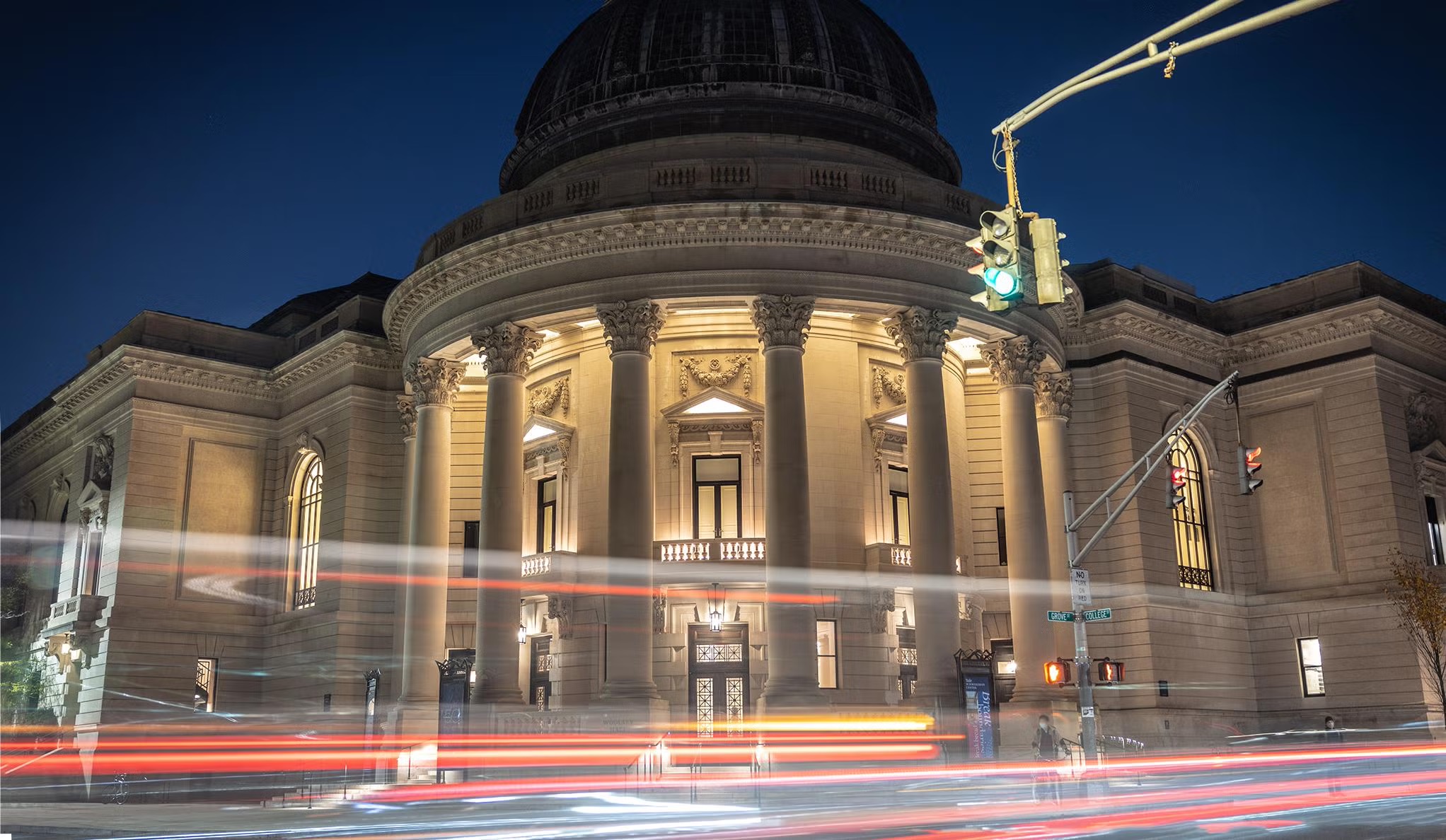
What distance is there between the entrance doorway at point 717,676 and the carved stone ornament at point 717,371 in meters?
6.71

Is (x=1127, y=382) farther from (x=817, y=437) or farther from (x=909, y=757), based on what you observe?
(x=909, y=757)

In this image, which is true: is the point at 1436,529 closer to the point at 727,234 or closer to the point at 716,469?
the point at 716,469

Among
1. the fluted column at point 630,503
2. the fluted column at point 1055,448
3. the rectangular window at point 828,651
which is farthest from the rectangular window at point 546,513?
the fluted column at point 1055,448

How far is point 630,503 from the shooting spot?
32625mm

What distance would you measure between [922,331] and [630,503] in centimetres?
892

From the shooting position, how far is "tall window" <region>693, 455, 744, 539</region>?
121ft

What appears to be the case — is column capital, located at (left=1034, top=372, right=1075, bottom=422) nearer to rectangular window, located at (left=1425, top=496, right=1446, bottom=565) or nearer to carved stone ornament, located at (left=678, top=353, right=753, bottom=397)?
carved stone ornament, located at (left=678, top=353, right=753, bottom=397)

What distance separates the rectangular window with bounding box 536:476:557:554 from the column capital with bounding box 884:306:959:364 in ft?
37.1

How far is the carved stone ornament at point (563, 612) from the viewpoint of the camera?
36.8 meters

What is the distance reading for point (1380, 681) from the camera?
38.3 metres

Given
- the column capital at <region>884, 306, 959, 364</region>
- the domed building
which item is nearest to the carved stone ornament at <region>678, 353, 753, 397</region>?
the domed building

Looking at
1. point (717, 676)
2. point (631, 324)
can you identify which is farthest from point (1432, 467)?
point (631, 324)

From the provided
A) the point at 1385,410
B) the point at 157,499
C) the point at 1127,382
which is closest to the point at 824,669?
the point at 1127,382

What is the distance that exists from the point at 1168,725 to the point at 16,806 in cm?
2940
